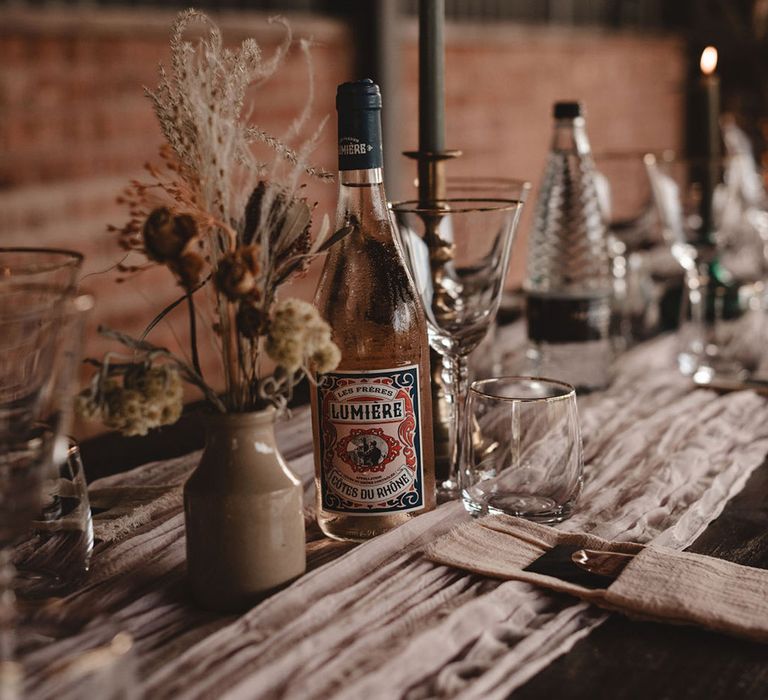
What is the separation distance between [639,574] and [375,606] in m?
0.18

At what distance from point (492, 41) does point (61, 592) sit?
3.88 meters

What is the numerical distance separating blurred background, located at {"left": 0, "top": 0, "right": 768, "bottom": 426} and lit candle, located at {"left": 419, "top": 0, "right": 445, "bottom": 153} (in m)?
0.40

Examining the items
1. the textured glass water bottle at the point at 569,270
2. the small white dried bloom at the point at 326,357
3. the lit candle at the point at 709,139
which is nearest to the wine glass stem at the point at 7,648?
the small white dried bloom at the point at 326,357

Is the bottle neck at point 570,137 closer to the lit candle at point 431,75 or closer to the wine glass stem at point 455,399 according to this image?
the lit candle at point 431,75

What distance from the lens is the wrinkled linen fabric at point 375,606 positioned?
575 mm

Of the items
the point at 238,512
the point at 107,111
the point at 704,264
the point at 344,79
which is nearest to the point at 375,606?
the point at 238,512

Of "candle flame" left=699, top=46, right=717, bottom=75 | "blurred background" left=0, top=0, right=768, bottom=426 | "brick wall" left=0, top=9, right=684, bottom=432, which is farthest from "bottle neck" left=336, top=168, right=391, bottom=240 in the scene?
"brick wall" left=0, top=9, right=684, bottom=432

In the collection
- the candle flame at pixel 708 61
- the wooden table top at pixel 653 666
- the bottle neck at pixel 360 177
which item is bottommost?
the wooden table top at pixel 653 666

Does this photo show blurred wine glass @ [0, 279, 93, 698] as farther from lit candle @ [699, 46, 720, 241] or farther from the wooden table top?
lit candle @ [699, 46, 720, 241]

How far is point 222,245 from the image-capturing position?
0.66 m

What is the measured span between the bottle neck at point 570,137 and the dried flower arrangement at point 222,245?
71 cm

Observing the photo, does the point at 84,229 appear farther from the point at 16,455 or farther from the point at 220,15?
the point at 16,455

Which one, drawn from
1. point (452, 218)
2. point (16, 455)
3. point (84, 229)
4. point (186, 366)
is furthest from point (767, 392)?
point (84, 229)

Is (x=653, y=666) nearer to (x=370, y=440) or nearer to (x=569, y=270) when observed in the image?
(x=370, y=440)
